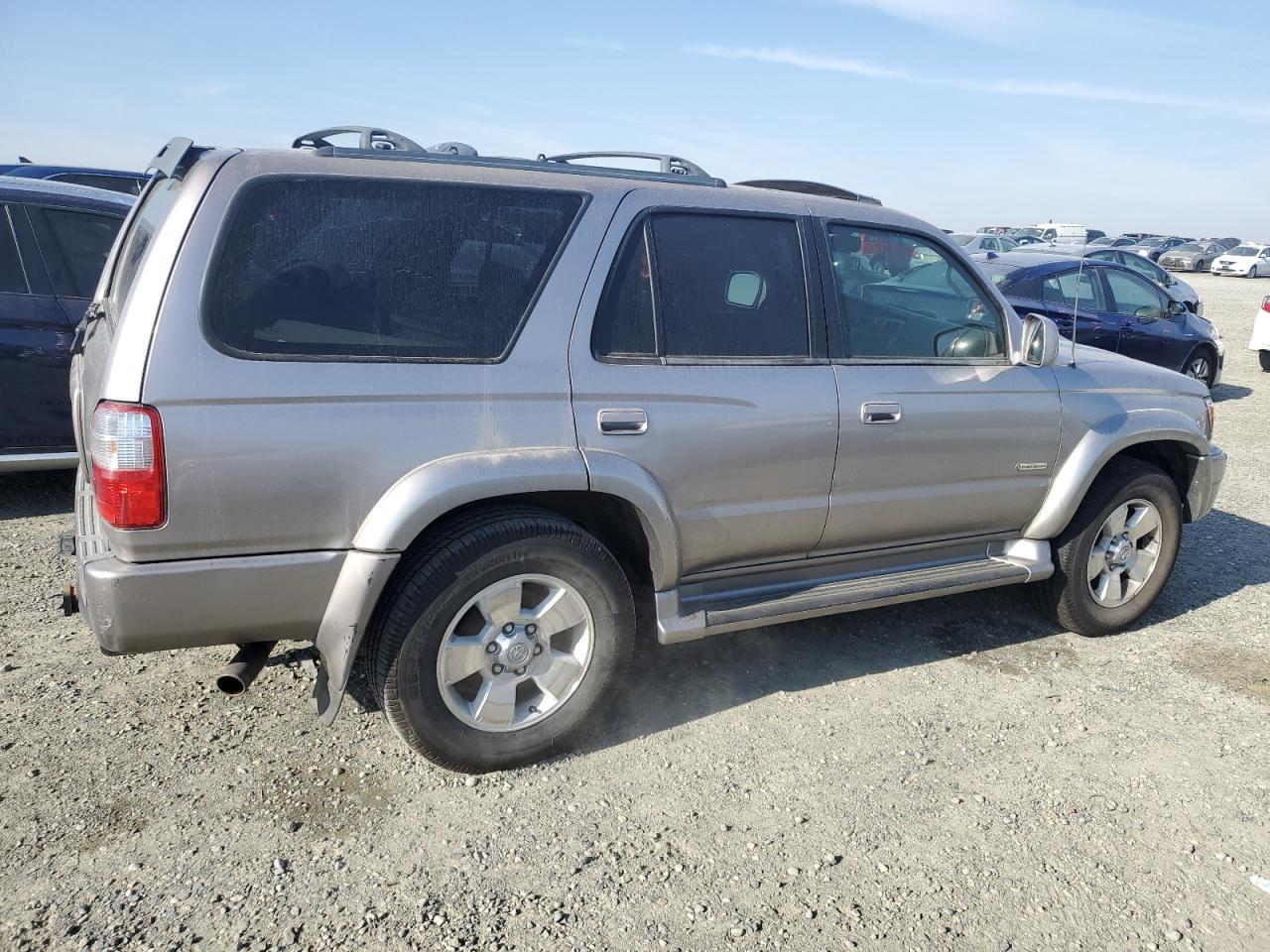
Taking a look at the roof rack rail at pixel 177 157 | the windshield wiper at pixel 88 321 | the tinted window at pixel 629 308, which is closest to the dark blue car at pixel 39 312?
the windshield wiper at pixel 88 321

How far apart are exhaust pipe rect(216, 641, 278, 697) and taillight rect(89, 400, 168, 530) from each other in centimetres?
53

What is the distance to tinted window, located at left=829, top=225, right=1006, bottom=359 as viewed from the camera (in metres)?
3.72

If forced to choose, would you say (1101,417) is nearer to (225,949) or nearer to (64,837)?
(225,949)

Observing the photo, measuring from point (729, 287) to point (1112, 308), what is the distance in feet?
25.4

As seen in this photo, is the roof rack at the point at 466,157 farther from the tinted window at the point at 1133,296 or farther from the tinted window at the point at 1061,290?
the tinted window at the point at 1133,296

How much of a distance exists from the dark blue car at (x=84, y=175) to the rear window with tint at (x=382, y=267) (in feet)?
28.6

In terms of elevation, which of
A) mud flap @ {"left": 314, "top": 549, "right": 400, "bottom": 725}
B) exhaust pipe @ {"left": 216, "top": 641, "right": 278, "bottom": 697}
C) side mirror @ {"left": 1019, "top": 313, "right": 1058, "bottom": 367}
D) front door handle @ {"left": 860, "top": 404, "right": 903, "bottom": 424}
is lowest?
exhaust pipe @ {"left": 216, "top": 641, "right": 278, "bottom": 697}

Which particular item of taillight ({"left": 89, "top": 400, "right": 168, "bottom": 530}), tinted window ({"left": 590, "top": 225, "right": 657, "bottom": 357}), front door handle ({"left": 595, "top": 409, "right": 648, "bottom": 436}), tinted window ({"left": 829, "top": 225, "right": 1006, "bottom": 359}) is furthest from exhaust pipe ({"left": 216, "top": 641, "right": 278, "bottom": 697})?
tinted window ({"left": 829, "top": 225, "right": 1006, "bottom": 359})

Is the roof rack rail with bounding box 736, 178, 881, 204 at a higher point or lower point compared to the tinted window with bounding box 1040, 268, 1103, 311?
higher

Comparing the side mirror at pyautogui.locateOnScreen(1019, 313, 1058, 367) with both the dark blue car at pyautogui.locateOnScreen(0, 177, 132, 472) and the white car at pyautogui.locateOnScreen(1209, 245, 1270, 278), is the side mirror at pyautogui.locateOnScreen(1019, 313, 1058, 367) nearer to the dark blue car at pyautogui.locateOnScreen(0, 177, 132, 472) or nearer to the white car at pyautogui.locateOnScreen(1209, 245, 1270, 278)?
the dark blue car at pyautogui.locateOnScreen(0, 177, 132, 472)

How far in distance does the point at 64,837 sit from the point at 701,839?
1.80 meters

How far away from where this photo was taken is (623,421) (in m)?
3.14

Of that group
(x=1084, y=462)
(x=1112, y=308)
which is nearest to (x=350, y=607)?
(x=1084, y=462)

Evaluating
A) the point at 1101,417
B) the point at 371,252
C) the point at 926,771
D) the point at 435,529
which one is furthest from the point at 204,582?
the point at 1101,417
